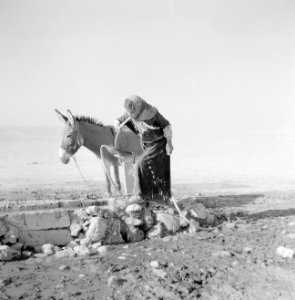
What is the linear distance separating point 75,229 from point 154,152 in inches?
63.1

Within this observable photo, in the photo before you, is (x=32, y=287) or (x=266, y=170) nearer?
(x=32, y=287)

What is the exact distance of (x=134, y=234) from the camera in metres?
5.63

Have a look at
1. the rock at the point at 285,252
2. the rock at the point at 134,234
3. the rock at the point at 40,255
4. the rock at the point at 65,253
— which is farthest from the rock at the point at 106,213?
the rock at the point at 285,252

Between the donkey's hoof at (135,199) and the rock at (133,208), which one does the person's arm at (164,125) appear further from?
the rock at (133,208)

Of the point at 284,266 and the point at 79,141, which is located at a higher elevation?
the point at 79,141

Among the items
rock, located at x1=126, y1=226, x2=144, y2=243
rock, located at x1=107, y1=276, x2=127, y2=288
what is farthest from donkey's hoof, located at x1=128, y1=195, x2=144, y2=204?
rock, located at x1=107, y1=276, x2=127, y2=288

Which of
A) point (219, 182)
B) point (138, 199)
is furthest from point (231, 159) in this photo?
point (138, 199)

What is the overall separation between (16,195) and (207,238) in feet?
15.7

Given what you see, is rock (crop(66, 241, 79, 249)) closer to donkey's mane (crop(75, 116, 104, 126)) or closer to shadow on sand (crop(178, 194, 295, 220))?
shadow on sand (crop(178, 194, 295, 220))

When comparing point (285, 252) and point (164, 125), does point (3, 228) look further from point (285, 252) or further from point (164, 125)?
point (285, 252)

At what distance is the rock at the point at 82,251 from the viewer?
16.2 feet

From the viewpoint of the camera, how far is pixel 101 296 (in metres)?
3.76

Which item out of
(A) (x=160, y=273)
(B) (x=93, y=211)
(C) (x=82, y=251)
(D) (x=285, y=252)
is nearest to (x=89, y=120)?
(B) (x=93, y=211)

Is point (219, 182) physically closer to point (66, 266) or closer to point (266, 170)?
point (266, 170)
